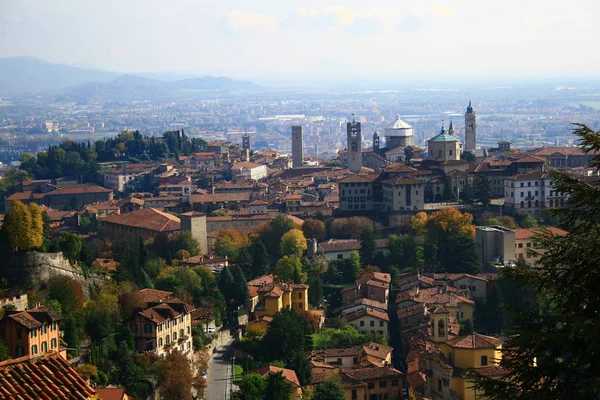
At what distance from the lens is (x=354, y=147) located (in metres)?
53.6

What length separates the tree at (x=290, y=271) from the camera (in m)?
31.1

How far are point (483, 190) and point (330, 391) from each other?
63.5 feet

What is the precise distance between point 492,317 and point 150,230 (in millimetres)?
12461

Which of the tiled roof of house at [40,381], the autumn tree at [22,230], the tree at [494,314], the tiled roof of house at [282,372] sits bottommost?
the tree at [494,314]

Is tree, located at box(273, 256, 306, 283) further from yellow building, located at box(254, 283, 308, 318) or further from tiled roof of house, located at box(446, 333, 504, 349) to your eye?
tiled roof of house, located at box(446, 333, 504, 349)

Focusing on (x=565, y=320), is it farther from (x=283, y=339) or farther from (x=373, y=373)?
(x=283, y=339)

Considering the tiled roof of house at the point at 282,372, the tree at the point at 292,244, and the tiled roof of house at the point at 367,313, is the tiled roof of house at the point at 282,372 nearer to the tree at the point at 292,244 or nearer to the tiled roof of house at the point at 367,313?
the tiled roof of house at the point at 367,313

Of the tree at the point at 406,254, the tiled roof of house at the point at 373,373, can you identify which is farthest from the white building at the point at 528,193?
the tiled roof of house at the point at 373,373

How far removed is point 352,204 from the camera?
40.7m

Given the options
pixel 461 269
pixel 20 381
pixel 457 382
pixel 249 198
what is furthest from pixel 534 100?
pixel 20 381

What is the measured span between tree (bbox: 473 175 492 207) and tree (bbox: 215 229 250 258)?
27.4 feet

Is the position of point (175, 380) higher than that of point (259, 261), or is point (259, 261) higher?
point (175, 380)

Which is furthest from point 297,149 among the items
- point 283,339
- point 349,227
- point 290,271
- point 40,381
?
point 40,381

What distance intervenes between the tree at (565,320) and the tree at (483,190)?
33.4 m
